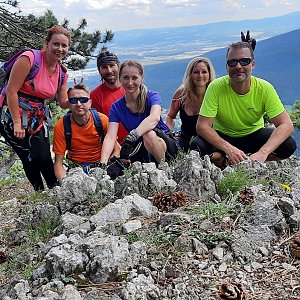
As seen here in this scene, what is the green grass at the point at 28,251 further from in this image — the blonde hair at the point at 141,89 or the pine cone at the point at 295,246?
the blonde hair at the point at 141,89

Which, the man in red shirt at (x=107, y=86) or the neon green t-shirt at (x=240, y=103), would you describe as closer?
the neon green t-shirt at (x=240, y=103)

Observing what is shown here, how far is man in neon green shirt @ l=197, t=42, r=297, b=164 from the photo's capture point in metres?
5.73

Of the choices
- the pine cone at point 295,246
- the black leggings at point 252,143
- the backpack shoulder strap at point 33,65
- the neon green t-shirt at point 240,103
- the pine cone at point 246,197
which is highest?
the backpack shoulder strap at point 33,65

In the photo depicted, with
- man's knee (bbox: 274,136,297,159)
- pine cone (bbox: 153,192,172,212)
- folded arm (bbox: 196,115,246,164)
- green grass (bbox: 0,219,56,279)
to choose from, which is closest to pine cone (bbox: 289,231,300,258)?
pine cone (bbox: 153,192,172,212)

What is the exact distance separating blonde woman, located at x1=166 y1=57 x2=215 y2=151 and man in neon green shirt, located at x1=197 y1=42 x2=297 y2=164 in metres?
0.52

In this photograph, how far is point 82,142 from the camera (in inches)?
248

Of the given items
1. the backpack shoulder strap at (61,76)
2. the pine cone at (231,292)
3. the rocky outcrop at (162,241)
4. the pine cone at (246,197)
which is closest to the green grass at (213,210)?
the rocky outcrop at (162,241)

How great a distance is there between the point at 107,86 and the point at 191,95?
1.40 meters

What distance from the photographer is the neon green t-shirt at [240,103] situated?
19.4 feet

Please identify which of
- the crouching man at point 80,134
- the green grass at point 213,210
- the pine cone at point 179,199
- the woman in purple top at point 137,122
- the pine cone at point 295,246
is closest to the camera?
the pine cone at point 295,246

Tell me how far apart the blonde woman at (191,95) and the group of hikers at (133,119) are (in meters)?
0.02

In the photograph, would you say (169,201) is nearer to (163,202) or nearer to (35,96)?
(163,202)

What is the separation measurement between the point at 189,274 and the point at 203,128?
10.8 ft

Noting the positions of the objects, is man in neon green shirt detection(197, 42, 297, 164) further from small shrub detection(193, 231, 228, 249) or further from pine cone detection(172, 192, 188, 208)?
small shrub detection(193, 231, 228, 249)
